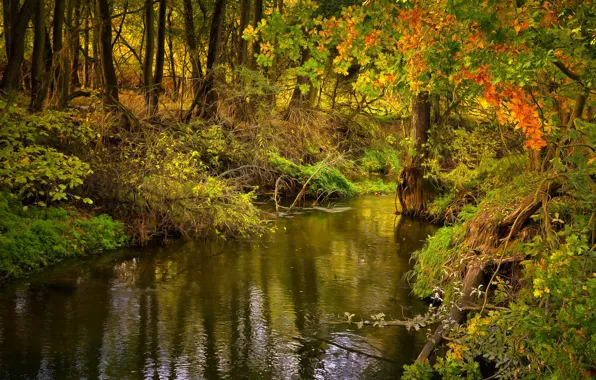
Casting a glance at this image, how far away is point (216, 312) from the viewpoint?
415 inches

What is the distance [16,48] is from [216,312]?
6.92 m

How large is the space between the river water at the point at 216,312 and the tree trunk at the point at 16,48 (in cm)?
371

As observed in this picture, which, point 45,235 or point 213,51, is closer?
point 45,235

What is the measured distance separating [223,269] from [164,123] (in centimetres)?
632

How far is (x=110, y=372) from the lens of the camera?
8.15m

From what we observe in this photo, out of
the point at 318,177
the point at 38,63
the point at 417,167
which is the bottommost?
the point at 318,177

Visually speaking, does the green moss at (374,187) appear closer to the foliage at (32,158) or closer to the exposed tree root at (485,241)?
the foliage at (32,158)

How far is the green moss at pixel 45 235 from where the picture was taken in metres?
12.2

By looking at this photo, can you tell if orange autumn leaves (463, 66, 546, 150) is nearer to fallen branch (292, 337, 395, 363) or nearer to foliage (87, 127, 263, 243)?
fallen branch (292, 337, 395, 363)

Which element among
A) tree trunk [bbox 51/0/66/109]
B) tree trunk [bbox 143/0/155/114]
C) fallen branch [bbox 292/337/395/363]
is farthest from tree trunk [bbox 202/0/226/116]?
fallen branch [bbox 292/337/395/363]

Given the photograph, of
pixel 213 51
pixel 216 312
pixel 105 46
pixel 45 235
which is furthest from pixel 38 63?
pixel 213 51

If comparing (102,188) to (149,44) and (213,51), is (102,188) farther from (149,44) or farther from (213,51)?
(213,51)

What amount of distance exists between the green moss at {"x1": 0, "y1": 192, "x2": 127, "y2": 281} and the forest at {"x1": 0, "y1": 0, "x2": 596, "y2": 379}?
0.04m

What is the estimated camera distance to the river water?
27.9 ft
